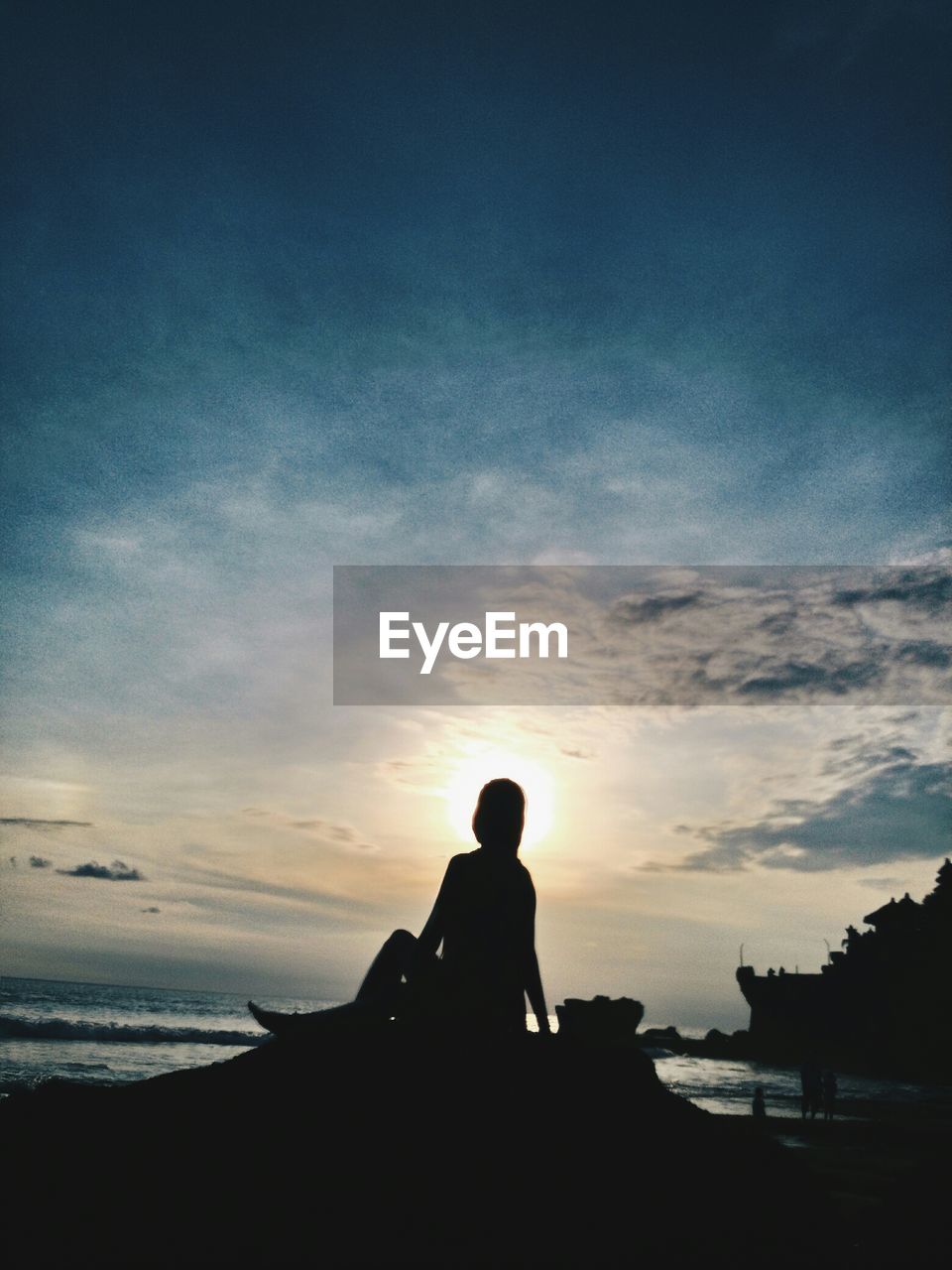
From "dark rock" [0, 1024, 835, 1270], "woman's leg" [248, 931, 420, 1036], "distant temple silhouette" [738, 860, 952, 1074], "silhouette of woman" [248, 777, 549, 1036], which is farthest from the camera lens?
"distant temple silhouette" [738, 860, 952, 1074]

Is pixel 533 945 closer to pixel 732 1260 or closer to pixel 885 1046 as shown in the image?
pixel 732 1260

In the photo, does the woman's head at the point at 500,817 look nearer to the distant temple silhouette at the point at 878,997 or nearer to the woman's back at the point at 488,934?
the woman's back at the point at 488,934

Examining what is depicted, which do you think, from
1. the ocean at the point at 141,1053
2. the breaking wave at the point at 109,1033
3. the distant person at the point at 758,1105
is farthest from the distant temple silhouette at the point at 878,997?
the distant person at the point at 758,1105

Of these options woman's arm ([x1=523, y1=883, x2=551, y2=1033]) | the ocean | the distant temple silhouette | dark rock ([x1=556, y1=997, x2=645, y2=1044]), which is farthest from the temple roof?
woman's arm ([x1=523, y1=883, x2=551, y2=1033])

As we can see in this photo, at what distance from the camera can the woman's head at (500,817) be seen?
510 cm

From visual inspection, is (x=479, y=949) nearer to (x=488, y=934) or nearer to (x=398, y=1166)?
(x=488, y=934)

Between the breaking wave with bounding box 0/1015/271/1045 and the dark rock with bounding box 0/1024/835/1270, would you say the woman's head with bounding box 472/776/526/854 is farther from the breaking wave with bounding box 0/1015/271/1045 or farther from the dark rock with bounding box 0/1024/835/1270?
the breaking wave with bounding box 0/1015/271/1045

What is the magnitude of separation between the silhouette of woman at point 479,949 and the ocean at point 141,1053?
19632mm

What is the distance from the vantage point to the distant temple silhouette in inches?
3071

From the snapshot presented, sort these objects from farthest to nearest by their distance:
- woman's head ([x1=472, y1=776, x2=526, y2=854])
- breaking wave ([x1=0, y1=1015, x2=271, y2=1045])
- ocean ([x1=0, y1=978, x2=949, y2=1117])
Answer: breaking wave ([x1=0, y1=1015, x2=271, y2=1045])
ocean ([x1=0, y1=978, x2=949, y2=1117])
woman's head ([x1=472, y1=776, x2=526, y2=854])

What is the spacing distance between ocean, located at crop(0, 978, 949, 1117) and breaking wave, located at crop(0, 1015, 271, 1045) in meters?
0.05

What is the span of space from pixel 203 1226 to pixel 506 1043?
181cm

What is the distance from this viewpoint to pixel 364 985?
16.0 ft

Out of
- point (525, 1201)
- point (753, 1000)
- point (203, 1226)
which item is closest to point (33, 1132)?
point (203, 1226)
